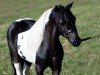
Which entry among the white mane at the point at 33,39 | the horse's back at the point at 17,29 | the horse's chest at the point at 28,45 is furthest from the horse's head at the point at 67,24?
the horse's back at the point at 17,29

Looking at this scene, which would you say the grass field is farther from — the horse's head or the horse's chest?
the horse's head

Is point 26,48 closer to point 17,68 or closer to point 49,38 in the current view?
point 49,38

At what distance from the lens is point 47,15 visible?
7.32 meters

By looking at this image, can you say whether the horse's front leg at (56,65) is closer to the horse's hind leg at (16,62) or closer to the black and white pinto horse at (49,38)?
the black and white pinto horse at (49,38)

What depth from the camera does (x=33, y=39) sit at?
25.0 feet

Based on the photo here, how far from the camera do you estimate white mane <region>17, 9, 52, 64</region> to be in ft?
24.3

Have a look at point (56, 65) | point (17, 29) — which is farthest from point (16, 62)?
point (56, 65)

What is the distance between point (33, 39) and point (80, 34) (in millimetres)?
11672

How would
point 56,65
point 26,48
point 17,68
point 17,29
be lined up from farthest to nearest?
1. point 17,68
2. point 17,29
3. point 26,48
4. point 56,65

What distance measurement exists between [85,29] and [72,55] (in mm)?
6501

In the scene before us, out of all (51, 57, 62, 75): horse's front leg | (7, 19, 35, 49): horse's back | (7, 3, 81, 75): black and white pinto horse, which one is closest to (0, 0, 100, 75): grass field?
(7, 19, 35, 49): horse's back

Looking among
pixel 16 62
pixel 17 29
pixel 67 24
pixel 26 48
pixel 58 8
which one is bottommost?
pixel 16 62

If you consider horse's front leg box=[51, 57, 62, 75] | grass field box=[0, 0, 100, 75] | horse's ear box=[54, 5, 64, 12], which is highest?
horse's ear box=[54, 5, 64, 12]

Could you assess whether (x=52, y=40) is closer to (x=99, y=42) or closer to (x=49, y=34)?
(x=49, y=34)
